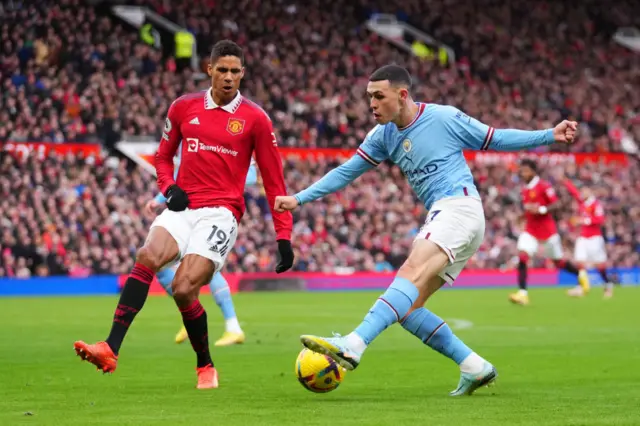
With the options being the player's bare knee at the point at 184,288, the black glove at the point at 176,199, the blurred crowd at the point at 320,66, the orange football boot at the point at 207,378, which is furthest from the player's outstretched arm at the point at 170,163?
the blurred crowd at the point at 320,66

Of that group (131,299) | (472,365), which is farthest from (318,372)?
(131,299)

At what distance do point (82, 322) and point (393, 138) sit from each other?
33.7 feet

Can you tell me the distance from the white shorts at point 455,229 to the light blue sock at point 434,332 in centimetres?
33

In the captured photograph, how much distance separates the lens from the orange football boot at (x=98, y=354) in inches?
319

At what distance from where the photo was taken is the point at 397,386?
940cm

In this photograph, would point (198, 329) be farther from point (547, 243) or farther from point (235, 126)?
point (547, 243)

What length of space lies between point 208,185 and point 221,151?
0.92 ft

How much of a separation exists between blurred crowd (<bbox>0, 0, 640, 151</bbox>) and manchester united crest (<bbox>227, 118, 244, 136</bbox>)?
22926 mm

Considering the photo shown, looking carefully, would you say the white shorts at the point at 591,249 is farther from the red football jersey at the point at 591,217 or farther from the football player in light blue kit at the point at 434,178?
the football player in light blue kit at the point at 434,178

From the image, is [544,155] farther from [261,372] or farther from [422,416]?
[422,416]

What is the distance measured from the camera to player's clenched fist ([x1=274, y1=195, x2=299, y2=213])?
341 inches

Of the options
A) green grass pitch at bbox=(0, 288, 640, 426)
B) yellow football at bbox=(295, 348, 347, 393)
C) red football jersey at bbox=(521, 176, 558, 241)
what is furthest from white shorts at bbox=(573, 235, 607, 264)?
yellow football at bbox=(295, 348, 347, 393)

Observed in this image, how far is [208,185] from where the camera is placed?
9.20m

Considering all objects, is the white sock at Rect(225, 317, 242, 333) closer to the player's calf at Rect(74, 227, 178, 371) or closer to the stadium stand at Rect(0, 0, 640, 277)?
the player's calf at Rect(74, 227, 178, 371)
